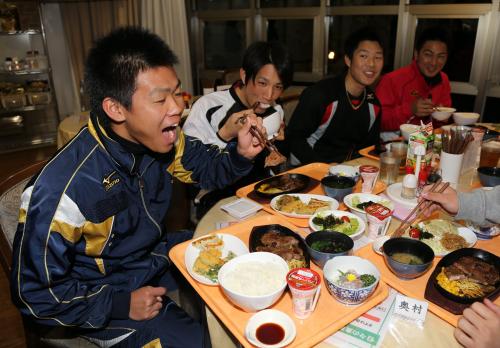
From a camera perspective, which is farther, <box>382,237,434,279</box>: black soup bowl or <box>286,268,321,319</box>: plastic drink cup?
<box>382,237,434,279</box>: black soup bowl

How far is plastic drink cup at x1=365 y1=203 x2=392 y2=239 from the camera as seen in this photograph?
1.36 meters

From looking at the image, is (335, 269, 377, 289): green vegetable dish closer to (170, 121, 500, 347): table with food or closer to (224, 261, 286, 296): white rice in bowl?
(170, 121, 500, 347): table with food

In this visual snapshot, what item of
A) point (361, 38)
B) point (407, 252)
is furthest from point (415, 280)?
point (361, 38)

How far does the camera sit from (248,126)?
1.74 metres

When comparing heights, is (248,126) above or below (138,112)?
below

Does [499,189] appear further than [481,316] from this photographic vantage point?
Yes

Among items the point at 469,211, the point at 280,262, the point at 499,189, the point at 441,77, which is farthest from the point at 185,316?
the point at 441,77

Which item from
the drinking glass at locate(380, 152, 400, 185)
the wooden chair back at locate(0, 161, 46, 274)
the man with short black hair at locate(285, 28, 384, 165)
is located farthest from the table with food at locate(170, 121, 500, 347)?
the man with short black hair at locate(285, 28, 384, 165)

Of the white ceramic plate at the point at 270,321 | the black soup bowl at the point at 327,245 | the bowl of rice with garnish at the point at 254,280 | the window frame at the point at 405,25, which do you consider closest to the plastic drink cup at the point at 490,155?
the black soup bowl at the point at 327,245

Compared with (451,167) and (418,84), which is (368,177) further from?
(418,84)

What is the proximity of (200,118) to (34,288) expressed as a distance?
4.36 ft

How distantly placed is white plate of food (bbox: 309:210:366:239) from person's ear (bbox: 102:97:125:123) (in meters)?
0.80

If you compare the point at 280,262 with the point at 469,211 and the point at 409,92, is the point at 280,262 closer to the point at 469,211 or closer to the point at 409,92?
the point at 469,211

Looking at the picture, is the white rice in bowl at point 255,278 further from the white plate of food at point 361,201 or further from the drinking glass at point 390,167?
the drinking glass at point 390,167
